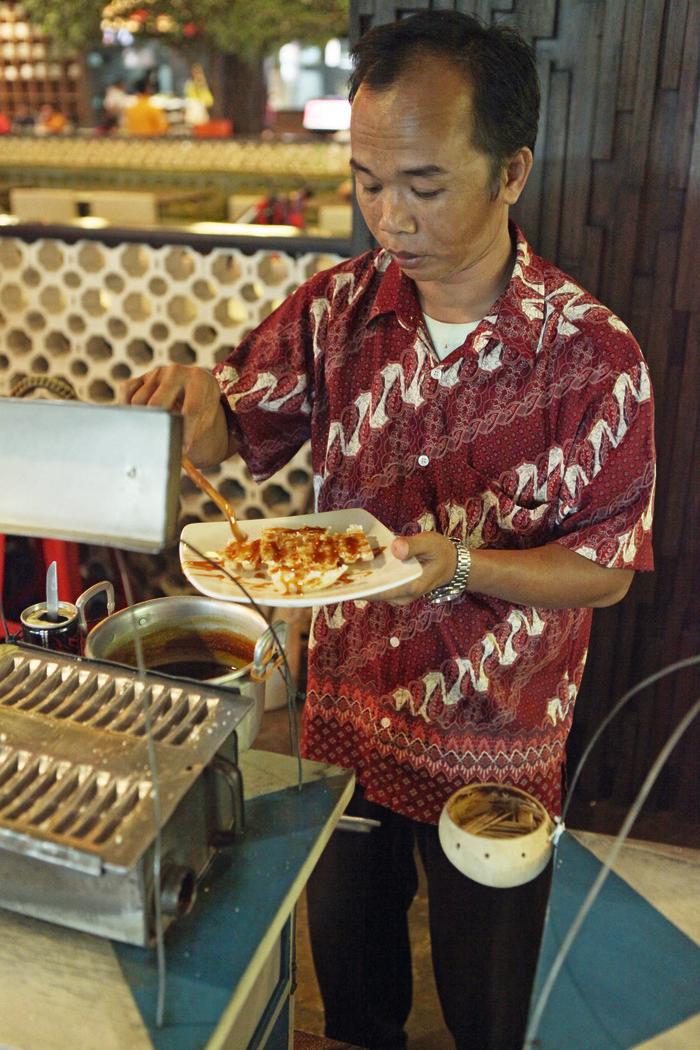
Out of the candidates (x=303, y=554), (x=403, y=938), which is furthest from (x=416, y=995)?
(x=303, y=554)

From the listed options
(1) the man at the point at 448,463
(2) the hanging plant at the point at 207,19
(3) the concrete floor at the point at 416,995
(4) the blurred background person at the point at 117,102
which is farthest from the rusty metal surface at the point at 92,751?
(4) the blurred background person at the point at 117,102

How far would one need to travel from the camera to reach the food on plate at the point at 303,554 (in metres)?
1.44

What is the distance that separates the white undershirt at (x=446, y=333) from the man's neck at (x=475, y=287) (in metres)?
0.01

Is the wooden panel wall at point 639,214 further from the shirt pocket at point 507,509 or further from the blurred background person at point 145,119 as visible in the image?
the blurred background person at point 145,119

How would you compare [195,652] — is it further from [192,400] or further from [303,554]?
[192,400]

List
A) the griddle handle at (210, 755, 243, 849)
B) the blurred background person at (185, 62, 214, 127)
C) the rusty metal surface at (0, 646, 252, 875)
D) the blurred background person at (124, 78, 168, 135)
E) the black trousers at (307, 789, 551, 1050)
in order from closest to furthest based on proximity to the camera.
A: the rusty metal surface at (0, 646, 252, 875) → the griddle handle at (210, 755, 243, 849) → the black trousers at (307, 789, 551, 1050) → the blurred background person at (124, 78, 168, 135) → the blurred background person at (185, 62, 214, 127)

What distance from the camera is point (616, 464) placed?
1438mm

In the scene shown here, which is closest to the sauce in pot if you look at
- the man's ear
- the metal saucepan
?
the metal saucepan

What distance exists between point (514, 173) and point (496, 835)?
98 cm

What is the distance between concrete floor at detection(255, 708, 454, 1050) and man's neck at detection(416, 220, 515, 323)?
1.10 m

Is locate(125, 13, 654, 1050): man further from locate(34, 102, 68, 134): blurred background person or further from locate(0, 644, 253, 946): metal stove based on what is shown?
locate(34, 102, 68, 134): blurred background person

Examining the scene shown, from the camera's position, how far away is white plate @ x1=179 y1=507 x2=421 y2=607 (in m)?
Answer: 1.33

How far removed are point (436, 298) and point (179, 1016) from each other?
1.14 meters

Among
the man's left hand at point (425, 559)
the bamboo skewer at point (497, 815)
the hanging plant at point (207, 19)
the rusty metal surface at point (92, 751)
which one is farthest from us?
the hanging plant at point (207, 19)
